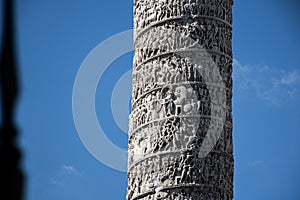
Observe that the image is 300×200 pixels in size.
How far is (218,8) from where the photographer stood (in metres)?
5.98

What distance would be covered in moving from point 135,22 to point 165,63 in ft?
2.15

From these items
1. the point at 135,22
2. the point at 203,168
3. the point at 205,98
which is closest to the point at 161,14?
the point at 135,22

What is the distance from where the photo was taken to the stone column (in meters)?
5.47
